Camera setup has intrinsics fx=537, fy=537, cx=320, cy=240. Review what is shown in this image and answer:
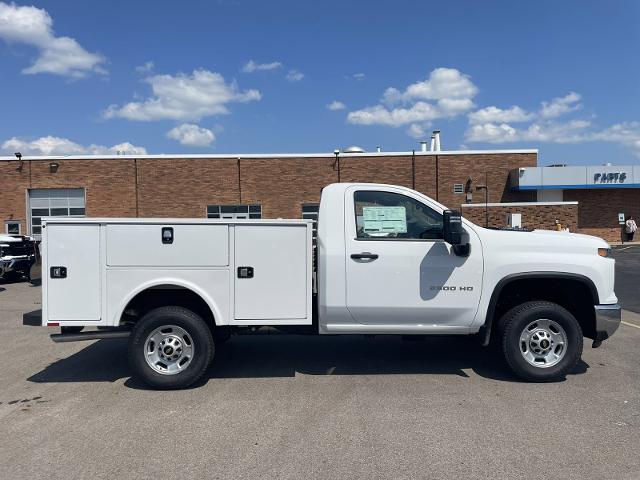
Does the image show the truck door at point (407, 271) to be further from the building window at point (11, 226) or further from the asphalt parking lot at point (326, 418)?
the building window at point (11, 226)

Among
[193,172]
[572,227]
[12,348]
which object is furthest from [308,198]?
[12,348]

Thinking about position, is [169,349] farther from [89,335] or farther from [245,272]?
[245,272]

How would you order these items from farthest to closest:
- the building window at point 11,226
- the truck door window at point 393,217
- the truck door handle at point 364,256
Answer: the building window at point 11,226 → the truck door window at point 393,217 → the truck door handle at point 364,256

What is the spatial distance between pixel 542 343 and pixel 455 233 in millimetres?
1603

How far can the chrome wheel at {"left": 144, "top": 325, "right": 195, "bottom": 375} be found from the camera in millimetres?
5674

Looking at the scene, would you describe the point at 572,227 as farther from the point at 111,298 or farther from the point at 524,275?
the point at 111,298

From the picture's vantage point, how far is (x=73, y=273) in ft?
18.2

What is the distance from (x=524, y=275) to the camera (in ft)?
18.7

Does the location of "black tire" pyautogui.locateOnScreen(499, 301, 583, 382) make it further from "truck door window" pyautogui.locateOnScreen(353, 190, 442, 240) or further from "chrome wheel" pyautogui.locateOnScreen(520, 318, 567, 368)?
"truck door window" pyautogui.locateOnScreen(353, 190, 442, 240)

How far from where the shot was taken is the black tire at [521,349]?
5762mm

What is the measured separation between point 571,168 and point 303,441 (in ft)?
103

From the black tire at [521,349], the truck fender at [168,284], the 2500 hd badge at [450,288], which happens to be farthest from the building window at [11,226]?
the black tire at [521,349]

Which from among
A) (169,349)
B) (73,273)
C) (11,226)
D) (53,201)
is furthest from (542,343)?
(11,226)

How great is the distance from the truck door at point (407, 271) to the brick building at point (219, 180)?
23.4 meters
